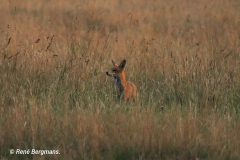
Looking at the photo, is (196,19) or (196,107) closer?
(196,107)

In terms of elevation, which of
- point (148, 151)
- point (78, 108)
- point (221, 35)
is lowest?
point (148, 151)

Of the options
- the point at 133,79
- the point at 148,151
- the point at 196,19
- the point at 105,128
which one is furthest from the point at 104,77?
the point at 196,19

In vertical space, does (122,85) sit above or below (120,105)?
above

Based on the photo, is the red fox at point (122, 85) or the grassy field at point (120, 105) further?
the red fox at point (122, 85)

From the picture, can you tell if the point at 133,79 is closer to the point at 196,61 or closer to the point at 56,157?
the point at 196,61

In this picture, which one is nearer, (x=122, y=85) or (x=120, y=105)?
(x=120, y=105)

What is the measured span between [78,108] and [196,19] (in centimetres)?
1120

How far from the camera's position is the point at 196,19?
1670cm

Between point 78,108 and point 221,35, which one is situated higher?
point 221,35

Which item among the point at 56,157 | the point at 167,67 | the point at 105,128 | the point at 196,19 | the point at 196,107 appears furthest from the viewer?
the point at 196,19

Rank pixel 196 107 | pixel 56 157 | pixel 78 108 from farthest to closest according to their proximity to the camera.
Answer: pixel 196 107
pixel 78 108
pixel 56 157

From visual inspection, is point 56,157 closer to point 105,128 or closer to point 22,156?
point 22,156

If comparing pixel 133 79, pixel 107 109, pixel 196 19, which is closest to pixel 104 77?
pixel 133 79

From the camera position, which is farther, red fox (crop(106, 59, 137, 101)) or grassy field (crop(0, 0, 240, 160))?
red fox (crop(106, 59, 137, 101))
